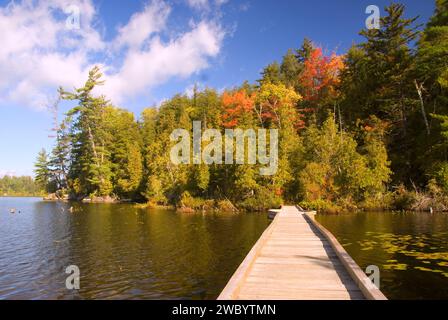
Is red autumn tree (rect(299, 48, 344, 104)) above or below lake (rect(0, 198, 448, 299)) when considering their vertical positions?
above

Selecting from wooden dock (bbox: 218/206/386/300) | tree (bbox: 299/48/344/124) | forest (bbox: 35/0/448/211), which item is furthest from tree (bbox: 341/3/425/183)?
wooden dock (bbox: 218/206/386/300)

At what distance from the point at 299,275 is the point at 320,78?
4883 centimetres

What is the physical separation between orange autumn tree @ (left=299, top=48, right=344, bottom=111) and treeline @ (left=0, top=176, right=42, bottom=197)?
130 meters

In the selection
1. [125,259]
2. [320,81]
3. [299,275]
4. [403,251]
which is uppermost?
[320,81]

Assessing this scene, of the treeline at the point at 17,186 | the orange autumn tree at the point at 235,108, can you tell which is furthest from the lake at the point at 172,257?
the treeline at the point at 17,186

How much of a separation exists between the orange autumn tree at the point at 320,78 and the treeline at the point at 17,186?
130 m

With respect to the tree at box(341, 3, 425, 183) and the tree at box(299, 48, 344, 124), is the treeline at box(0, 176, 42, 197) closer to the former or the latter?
the tree at box(299, 48, 344, 124)

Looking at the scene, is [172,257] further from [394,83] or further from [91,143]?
[91,143]

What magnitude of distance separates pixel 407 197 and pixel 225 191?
17.8 m

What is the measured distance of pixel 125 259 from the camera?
14281mm

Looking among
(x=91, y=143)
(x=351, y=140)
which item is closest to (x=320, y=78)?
(x=351, y=140)

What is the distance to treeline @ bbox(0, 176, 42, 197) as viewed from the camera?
486 ft

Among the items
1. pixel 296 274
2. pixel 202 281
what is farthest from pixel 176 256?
pixel 296 274

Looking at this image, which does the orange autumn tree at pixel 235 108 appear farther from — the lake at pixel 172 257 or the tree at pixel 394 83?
the lake at pixel 172 257
